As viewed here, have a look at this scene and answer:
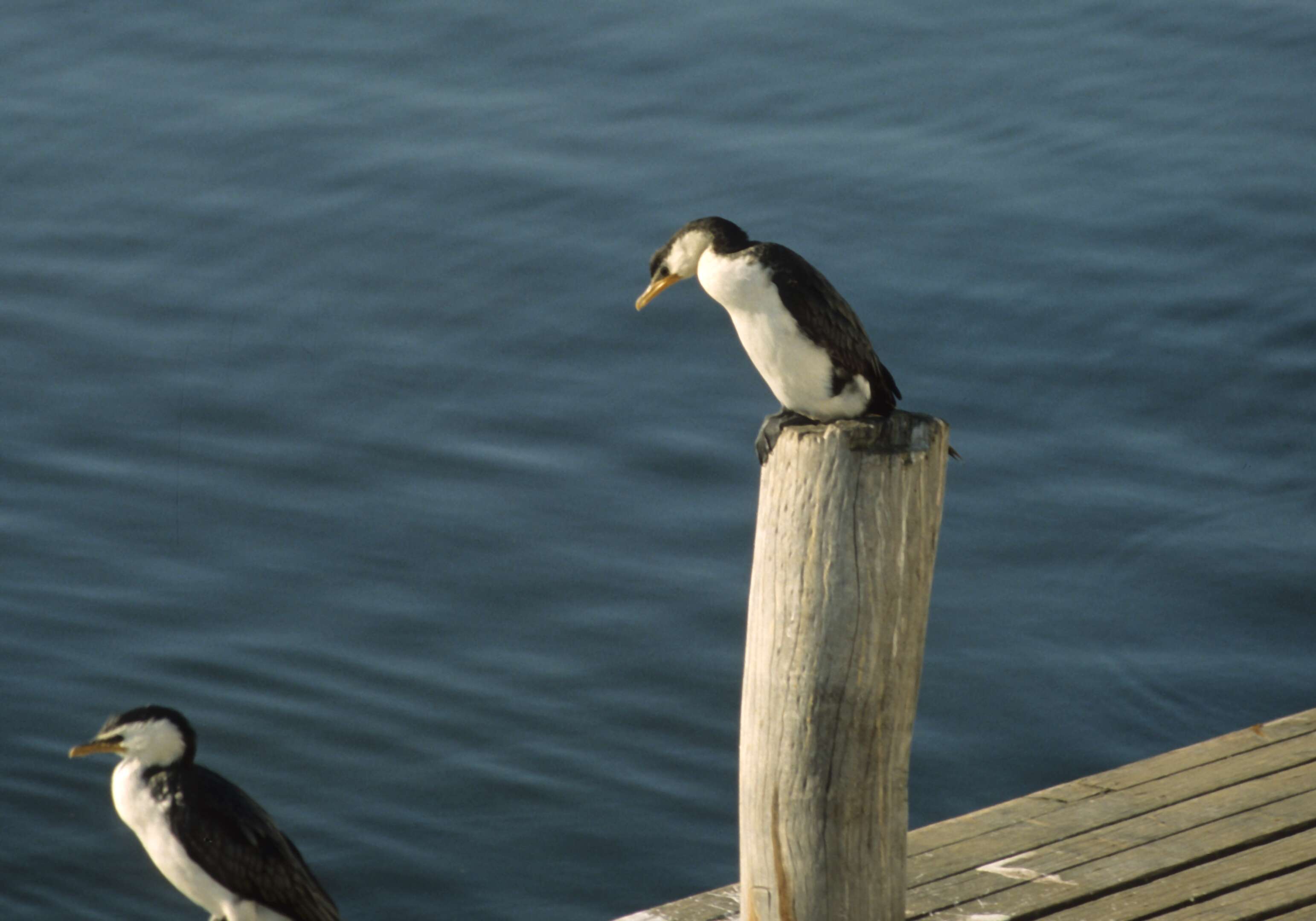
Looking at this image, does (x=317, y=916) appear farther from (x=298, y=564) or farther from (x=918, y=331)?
(x=918, y=331)

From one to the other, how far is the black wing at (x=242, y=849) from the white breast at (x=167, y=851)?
0.12 ft

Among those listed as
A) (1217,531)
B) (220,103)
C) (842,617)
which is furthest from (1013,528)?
(220,103)

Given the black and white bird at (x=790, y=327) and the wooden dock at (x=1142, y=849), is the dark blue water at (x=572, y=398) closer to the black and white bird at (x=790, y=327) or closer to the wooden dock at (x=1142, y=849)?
the wooden dock at (x=1142, y=849)

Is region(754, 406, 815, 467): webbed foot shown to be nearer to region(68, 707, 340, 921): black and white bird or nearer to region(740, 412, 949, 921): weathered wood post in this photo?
region(740, 412, 949, 921): weathered wood post

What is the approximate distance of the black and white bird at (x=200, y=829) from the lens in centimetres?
563

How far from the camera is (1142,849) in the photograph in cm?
586

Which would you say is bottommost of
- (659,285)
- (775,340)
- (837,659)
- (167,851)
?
(167,851)

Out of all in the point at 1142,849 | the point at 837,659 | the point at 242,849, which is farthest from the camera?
the point at 1142,849

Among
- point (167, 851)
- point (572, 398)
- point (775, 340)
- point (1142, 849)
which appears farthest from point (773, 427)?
point (572, 398)

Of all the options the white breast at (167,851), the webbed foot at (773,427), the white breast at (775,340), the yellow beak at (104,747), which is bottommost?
the white breast at (167,851)

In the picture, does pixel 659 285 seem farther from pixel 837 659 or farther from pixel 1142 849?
pixel 1142 849

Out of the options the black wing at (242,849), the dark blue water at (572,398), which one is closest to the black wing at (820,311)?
the black wing at (242,849)

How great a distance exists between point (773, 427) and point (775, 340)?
255mm

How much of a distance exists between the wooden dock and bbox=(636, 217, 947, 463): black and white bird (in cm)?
147
